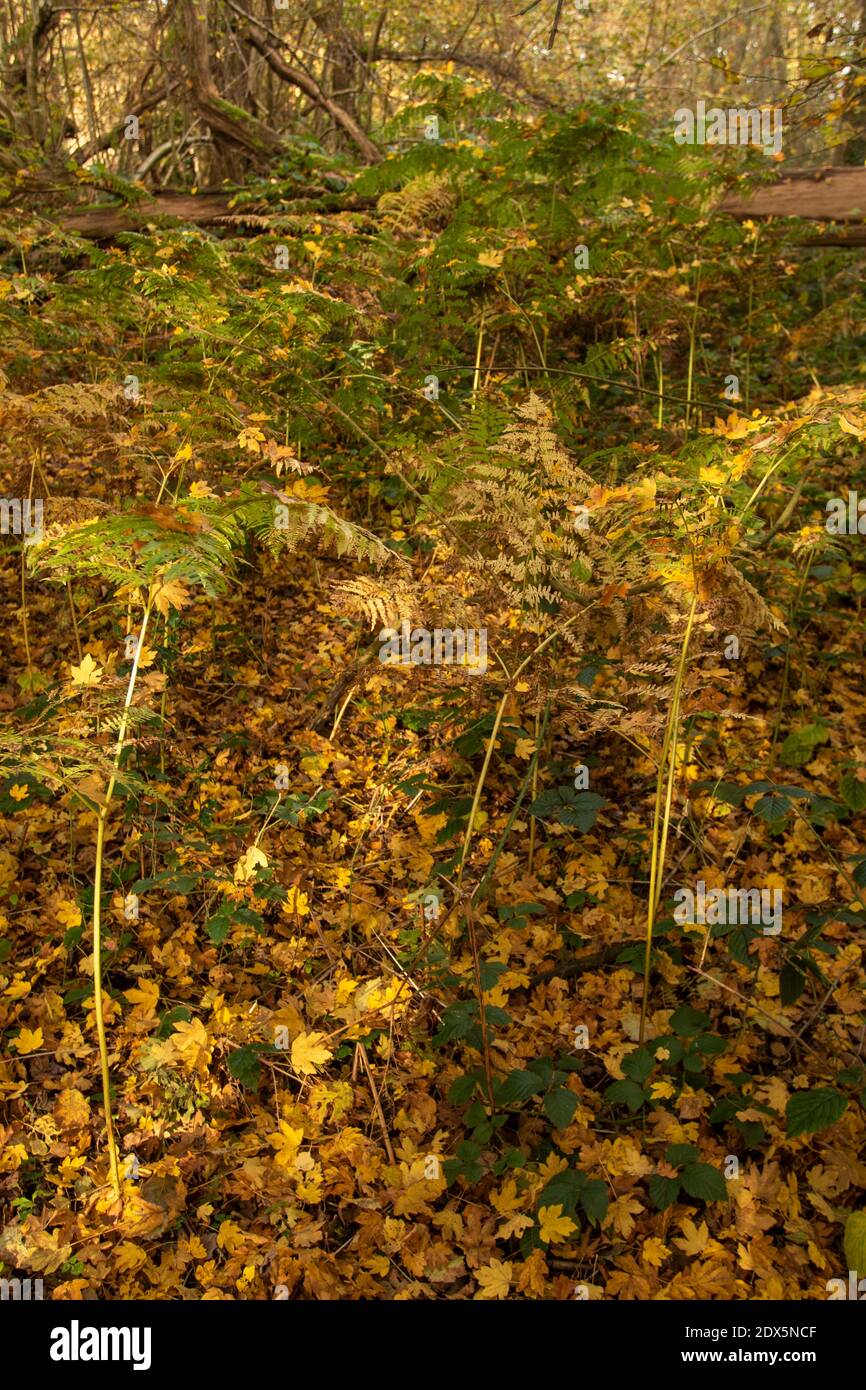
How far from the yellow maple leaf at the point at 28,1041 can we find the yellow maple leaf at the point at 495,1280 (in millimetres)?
1435

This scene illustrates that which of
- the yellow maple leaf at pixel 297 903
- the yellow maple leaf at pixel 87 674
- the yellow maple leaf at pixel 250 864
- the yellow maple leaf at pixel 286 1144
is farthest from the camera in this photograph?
the yellow maple leaf at pixel 297 903

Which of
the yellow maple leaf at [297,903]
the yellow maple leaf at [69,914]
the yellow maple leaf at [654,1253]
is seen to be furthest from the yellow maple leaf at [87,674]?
the yellow maple leaf at [654,1253]

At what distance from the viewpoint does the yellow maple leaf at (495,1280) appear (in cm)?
205

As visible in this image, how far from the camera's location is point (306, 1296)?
207cm

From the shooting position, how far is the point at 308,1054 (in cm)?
241

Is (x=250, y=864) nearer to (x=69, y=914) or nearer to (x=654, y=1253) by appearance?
(x=69, y=914)

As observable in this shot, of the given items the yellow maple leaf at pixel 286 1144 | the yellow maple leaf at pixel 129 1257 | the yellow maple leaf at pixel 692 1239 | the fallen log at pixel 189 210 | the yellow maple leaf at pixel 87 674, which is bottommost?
the yellow maple leaf at pixel 129 1257

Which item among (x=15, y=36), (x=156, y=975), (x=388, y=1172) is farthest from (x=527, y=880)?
(x=15, y=36)

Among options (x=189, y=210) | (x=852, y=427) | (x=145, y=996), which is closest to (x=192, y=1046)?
(x=145, y=996)

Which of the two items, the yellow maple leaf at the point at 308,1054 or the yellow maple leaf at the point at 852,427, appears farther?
the yellow maple leaf at the point at 308,1054

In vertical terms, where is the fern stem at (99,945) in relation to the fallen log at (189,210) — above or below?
below

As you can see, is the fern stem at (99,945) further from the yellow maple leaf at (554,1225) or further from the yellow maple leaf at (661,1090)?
the yellow maple leaf at (661,1090)

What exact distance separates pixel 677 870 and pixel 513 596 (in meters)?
1.36

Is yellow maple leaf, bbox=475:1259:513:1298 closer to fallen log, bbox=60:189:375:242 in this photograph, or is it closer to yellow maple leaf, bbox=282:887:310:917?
yellow maple leaf, bbox=282:887:310:917
